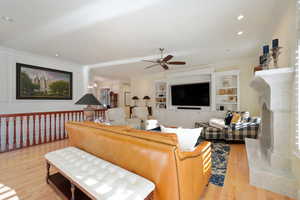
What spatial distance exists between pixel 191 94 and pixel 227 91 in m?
1.33

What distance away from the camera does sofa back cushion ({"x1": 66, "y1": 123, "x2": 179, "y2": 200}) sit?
1070 millimetres

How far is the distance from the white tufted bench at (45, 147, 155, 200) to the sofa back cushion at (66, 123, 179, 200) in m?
0.07

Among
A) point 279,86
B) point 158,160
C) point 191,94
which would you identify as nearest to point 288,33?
point 279,86

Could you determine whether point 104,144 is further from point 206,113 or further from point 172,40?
point 206,113

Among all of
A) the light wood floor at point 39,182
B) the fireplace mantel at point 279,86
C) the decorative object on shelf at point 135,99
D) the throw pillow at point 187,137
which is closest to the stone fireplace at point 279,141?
the fireplace mantel at point 279,86

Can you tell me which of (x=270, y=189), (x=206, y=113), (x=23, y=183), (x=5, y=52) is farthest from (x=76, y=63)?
(x=270, y=189)

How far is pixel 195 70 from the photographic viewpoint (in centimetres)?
548

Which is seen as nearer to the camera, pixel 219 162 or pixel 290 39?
pixel 290 39

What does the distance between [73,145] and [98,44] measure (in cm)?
249

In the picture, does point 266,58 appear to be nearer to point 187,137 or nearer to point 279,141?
point 279,141

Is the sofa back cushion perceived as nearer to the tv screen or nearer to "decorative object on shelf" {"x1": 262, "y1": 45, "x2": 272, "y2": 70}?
"decorative object on shelf" {"x1": 262, "y1": 45, "x2": 272, "y2": 70}

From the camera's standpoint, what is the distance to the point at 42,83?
423 cm

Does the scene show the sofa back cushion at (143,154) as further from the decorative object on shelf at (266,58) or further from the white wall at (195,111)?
the white wall at (195,111)

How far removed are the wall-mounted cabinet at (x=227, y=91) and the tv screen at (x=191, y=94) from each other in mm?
391
